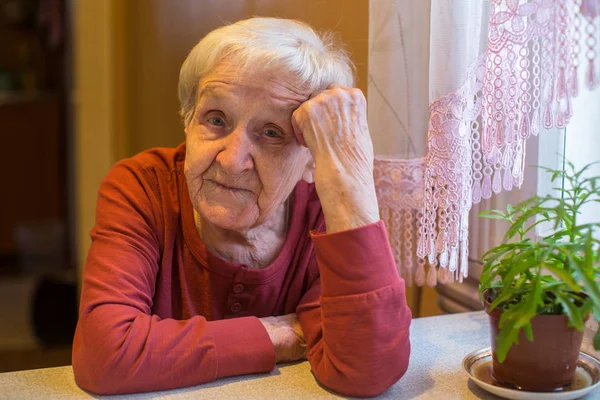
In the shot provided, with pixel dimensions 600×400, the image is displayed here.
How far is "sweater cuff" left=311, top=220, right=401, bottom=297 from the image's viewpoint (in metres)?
1.11

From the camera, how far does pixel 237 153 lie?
4.00ft

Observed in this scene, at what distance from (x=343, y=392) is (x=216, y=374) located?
20 cm

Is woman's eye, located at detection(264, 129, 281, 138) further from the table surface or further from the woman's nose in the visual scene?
the table surface

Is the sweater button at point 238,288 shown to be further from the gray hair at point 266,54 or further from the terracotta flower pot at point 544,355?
the terracotta flower pot at point 544,355

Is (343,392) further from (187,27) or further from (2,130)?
(2,130)

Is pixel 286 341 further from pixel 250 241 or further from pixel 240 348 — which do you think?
pixel 250 241

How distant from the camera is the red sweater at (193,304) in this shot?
1.11 metres

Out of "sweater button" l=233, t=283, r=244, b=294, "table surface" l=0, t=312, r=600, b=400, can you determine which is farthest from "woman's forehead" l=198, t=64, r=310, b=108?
"table surface" l=0, t=312, r=600, b=400

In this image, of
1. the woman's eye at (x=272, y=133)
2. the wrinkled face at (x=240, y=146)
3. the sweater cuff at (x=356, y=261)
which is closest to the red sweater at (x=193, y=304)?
the sweater cuff at (x=356, y=261)

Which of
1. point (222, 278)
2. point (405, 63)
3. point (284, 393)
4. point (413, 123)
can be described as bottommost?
point (284, 393)

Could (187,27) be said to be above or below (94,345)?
above

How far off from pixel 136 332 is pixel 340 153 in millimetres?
445

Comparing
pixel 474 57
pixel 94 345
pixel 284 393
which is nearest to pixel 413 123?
pixel 474 57

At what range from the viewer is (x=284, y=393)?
1120 mm
